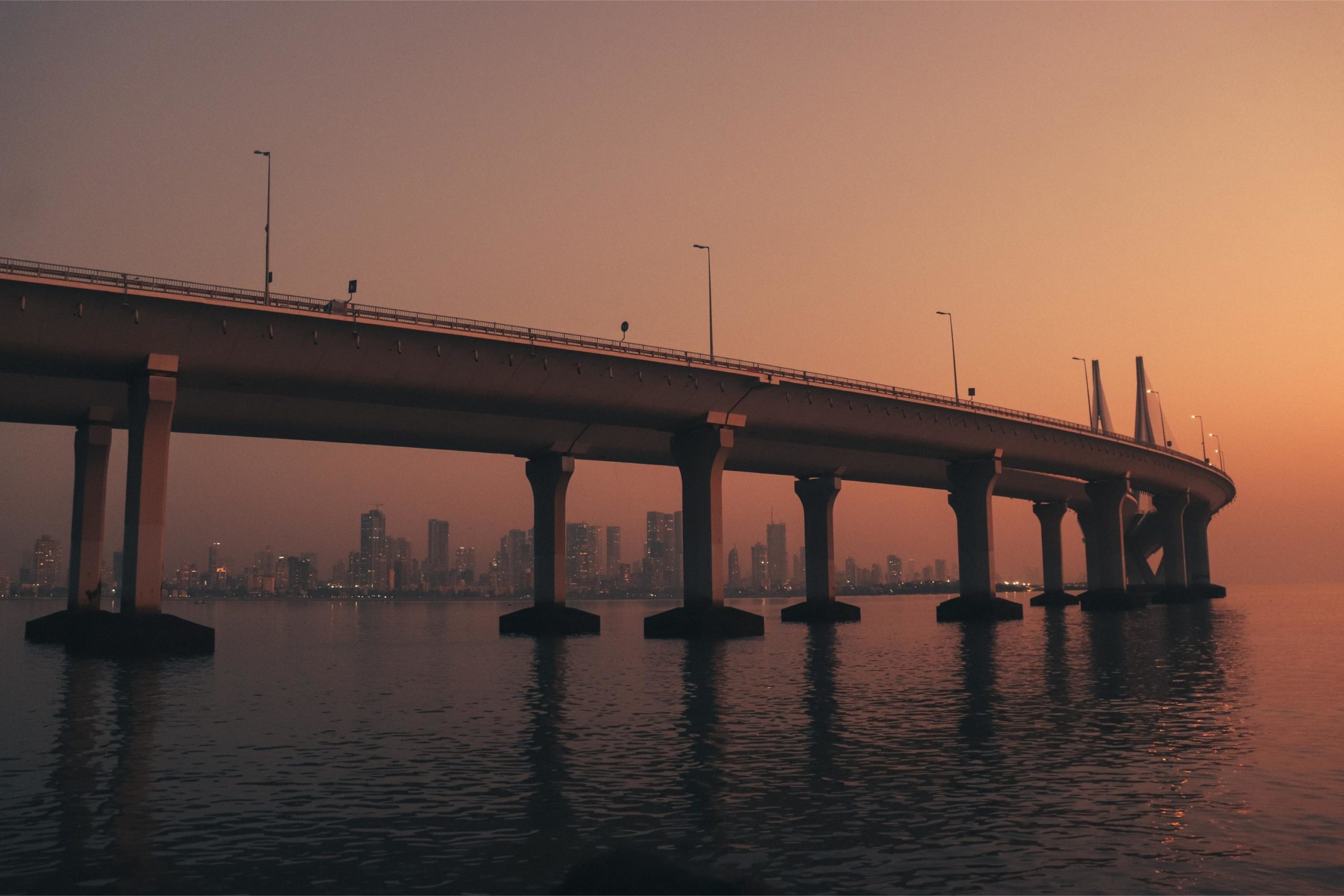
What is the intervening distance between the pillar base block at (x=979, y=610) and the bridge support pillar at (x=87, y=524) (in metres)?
69.2

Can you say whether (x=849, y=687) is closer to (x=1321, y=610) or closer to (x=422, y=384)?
(x=422, y=384)

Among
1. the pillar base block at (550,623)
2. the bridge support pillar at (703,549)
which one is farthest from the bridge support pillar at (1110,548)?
the pillar base block at (550,623)

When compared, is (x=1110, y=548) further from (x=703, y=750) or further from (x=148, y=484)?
(x=703, y=750)

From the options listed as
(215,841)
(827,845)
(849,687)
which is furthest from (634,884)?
(849,687)

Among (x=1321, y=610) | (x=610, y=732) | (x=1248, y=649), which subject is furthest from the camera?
(x=1321, y=610)

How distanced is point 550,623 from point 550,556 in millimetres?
5543

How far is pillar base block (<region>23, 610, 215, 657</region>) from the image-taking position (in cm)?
5447

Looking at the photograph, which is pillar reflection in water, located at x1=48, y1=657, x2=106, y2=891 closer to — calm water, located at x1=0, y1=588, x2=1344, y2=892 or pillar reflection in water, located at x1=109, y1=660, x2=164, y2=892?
calm water, located at x1=0, y1=588, x2=1344, y2=892

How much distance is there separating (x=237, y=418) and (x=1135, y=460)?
328 ft

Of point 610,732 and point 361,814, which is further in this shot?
point 610,732

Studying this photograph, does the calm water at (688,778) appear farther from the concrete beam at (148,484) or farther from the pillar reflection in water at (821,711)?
the concrete beam at (148,484)

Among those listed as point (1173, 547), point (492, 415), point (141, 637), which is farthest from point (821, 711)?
point (1173, 547)

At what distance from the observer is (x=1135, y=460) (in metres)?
130

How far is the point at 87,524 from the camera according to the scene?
73.2 meters
